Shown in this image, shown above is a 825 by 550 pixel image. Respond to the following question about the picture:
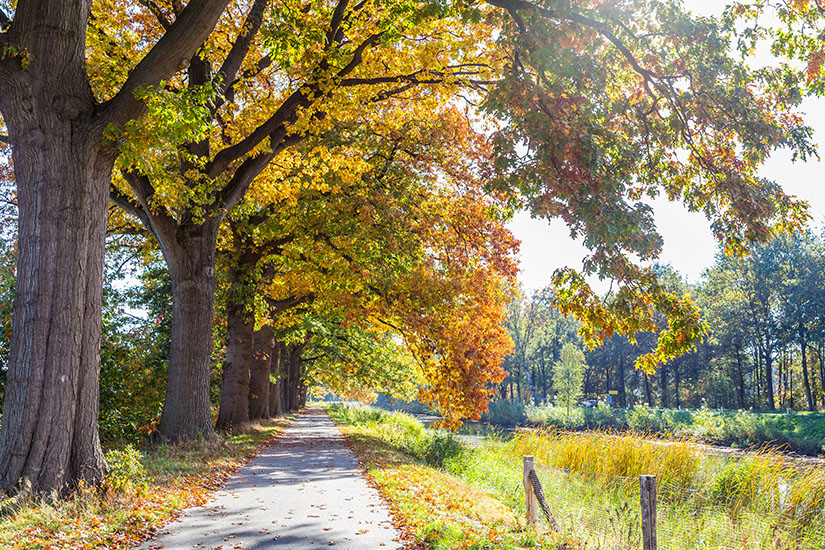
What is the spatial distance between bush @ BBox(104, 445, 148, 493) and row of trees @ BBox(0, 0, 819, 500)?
21 centimetres

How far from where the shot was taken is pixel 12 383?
282 inches

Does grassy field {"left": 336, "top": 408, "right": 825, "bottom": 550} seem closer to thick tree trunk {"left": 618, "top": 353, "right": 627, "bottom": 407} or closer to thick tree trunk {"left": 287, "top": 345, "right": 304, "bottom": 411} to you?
thick tree trunk {"left": 287, "top": 345, "right": 304, "bottom": 411}

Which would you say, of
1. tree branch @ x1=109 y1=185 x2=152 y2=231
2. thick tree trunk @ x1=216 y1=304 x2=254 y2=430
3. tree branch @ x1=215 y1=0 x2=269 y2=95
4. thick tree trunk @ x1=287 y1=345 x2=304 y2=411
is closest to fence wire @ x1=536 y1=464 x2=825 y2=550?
tree branch @ x1=109 y1=185 x2=152 y2=231

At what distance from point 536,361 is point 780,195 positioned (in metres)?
79.5

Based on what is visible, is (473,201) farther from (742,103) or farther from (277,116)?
(742,103)

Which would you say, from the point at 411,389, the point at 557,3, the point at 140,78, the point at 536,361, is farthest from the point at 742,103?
the point at 536,361

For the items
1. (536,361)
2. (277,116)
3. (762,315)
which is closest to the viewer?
(277,116)

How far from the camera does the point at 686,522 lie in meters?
8.22

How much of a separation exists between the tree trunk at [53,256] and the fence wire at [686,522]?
6383mm

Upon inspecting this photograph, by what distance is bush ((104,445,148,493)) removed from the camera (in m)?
7.77

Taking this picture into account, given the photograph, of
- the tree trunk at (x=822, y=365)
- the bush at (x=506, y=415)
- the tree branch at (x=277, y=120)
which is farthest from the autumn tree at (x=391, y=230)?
the tree trunk at (x=822, y=365)

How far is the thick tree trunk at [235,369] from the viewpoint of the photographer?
1931 centimetres

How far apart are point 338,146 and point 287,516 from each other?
8.66 metres

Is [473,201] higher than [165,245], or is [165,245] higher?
[473,201]
